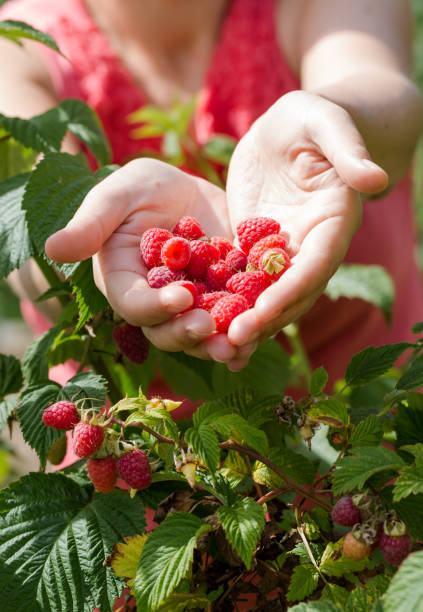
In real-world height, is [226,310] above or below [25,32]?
below

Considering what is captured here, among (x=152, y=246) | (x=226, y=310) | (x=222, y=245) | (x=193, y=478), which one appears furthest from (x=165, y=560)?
(x=222, y=245)

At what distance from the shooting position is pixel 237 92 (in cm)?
187

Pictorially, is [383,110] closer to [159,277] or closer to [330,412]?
[159,277]

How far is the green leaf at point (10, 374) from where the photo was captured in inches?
36.7

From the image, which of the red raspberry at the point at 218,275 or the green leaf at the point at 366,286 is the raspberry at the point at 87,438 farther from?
the green leaf at the point at 366,286

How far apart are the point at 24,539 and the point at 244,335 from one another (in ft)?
1.08

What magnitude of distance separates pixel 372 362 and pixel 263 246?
0.22m

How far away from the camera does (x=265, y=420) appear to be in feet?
2.45

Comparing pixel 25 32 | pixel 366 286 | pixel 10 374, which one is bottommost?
pixel 366 286

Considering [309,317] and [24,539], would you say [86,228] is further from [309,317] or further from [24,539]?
[309,317]

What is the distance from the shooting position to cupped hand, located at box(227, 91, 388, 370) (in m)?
0.76

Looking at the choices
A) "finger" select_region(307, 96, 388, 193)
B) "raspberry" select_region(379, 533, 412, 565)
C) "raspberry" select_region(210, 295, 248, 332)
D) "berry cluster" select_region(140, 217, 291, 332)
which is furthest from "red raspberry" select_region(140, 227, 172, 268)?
"raspberry" select_region(379, 533, 412, 565)

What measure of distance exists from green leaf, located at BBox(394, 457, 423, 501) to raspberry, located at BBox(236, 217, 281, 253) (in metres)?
0.45

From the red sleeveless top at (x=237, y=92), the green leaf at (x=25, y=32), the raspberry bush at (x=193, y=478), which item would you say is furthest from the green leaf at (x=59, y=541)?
the red sleeveless top at (x=237, y=92)
